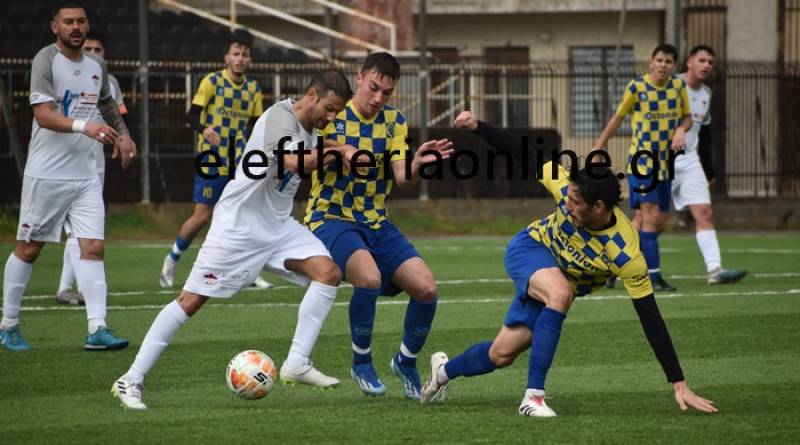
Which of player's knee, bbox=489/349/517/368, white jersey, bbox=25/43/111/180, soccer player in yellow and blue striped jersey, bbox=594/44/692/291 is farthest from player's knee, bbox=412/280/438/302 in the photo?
soccer player in yellow and blue striped jersey, bbox=594/44/692/291

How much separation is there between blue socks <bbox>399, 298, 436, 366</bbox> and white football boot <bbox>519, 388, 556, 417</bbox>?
108 cm

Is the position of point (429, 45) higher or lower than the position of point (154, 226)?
higher

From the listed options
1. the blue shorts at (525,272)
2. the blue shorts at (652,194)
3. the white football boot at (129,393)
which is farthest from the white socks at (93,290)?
the blue shorts at (652,194)

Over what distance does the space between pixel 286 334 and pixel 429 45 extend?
23.1 metres

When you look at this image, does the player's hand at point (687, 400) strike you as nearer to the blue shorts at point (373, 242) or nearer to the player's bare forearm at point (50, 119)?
the blue shorts at point (373, 242)

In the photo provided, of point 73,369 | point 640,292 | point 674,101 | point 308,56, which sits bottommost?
point 73,369

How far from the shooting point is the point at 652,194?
543 inches

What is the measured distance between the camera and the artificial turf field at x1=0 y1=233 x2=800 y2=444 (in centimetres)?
691

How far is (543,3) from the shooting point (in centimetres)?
3209

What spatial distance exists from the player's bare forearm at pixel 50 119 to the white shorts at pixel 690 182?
271 inches

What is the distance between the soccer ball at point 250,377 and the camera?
24.7ft

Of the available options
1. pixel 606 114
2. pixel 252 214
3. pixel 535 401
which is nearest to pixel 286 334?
pixel 252 214

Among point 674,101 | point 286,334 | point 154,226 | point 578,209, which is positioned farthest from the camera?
point 154,226

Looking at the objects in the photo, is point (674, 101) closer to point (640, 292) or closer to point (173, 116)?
point (640, 292)
